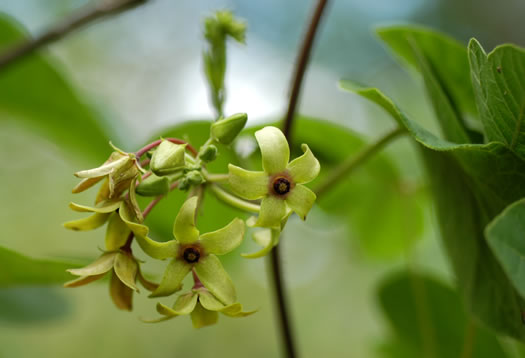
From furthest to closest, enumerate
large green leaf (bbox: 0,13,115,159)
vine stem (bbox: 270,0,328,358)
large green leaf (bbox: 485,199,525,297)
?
large green leaf (bbox: 0,13,115,159) < vine stem (bbox: 270,0,328,358) < large green leaf (bbox: 485,199,525,297)

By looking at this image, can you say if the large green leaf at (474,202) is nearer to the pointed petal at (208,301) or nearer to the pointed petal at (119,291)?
the pointed petal at (208,301)

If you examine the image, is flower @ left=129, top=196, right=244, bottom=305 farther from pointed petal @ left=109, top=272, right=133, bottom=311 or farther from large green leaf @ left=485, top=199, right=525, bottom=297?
large green leaf @ left=485, top=199, right=525, bottom=297

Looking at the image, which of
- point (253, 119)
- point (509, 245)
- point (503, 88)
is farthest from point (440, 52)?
point (253, 119)

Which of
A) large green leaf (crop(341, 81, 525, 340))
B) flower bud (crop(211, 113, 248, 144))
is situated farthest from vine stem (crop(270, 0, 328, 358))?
flower bud (crop(211, 113, 248, 144))

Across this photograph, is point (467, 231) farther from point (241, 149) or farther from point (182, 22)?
point (182, 22)

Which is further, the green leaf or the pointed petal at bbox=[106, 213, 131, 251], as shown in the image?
the green leaf

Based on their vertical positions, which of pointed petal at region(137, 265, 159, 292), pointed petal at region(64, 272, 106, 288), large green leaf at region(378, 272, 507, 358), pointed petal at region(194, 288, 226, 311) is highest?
pointed petal at region(64, 272, 106, 288)
